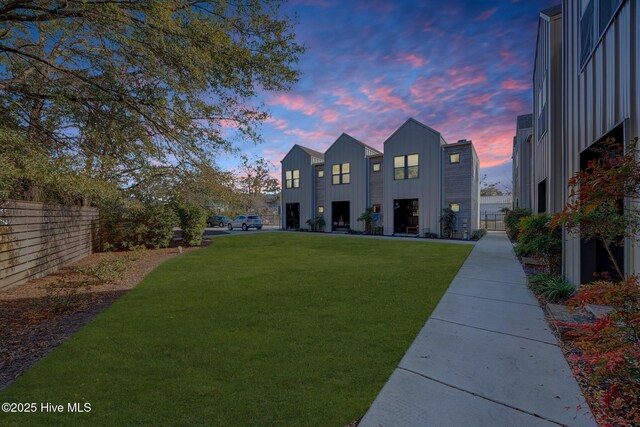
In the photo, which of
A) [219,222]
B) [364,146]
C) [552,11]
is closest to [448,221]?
[364,146]

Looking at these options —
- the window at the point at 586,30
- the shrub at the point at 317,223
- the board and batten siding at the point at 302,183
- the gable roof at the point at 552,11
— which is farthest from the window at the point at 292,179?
the window at the point at 586,30

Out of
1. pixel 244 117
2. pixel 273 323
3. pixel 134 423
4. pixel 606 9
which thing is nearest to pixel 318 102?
pixel 244 117

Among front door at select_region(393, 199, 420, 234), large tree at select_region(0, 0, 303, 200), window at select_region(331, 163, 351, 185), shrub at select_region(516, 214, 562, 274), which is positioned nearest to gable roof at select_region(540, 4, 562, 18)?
shrub at select_region(516, 214, 562, 274)

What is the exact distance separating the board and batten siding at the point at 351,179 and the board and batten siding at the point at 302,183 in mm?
1619

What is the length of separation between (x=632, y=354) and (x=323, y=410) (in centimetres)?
196

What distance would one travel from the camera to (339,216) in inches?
1012

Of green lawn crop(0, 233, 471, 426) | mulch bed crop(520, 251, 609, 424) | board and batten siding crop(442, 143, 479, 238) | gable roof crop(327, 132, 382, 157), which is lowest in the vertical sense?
green lawn crop(0, 233, 471, 426)

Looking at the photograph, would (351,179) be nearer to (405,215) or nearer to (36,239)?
(405,215)

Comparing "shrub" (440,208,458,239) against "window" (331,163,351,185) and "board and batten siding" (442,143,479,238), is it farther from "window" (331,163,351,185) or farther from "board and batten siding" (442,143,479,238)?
"window" (331,163,351,185)

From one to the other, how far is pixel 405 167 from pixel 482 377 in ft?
59.6

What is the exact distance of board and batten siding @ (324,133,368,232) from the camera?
2180cm

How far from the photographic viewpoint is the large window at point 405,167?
1956cm

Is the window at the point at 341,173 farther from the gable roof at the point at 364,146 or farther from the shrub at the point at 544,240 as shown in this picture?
the shrub at the point at 544,240

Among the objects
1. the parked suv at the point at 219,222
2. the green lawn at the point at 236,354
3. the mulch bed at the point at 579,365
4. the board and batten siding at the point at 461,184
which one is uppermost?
the board and batten siding at the point at 461,184
